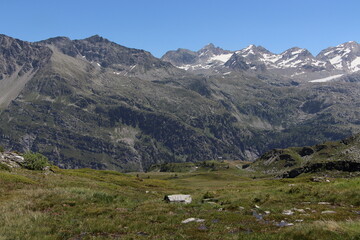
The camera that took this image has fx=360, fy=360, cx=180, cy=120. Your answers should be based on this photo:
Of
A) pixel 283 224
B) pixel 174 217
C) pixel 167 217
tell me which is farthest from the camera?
pixel 174 217

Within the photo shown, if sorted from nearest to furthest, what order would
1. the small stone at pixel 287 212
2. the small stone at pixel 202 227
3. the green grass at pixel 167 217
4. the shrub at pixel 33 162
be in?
the green grass at pixel 167 217 < the small stone at pixel 202 227 < the small stone at pixel 287 212 < the shrub at pixel 33 162

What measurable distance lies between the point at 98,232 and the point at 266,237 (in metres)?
10.2

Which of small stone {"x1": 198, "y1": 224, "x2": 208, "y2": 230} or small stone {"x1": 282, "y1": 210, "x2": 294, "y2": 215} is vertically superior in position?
small stone {"x1": 198, "y1": 224, "x2": 208, "y2": 230}

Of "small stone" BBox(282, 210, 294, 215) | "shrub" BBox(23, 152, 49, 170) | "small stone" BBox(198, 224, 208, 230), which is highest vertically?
"small stone" BBox(198, 224, 208, 230)

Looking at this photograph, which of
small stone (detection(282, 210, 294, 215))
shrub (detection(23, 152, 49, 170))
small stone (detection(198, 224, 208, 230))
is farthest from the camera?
shrub (detection(23, 152, 49, 170))

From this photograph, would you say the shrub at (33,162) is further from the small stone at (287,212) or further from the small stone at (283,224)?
the small stone at (283,224)

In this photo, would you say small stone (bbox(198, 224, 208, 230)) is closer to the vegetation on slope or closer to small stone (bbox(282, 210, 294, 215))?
the vegetation on slope

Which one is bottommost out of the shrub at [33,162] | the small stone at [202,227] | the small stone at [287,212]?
the shrub at [33,162]

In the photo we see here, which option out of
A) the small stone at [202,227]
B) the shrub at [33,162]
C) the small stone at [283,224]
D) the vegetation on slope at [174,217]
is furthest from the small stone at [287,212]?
the shrub at [33,162]

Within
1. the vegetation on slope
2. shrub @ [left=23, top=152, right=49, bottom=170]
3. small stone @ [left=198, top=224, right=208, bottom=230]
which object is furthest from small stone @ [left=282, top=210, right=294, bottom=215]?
shrub @ [left=23, top=152, right=49, bottom=170]

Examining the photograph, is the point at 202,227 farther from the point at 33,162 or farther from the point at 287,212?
the point at 33,162

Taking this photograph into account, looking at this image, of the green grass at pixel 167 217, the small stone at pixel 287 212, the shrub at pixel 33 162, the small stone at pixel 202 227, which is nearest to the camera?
the green grass at pixel 167 217

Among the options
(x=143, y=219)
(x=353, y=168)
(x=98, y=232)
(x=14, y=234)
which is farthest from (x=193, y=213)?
(x=353, y=168)

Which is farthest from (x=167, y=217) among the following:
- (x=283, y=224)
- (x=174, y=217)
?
(x=283, y=224)
